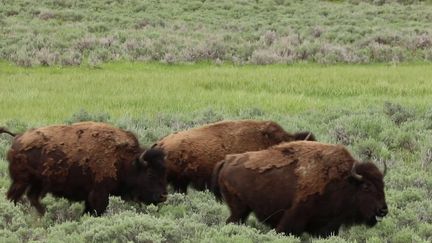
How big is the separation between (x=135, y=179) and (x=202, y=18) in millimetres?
25510

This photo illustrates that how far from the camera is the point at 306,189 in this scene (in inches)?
305

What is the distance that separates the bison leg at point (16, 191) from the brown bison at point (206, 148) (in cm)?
182

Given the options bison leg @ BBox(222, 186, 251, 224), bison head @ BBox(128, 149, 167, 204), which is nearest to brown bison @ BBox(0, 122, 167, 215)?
bison head @ BBox(128, 149, 167, 204)

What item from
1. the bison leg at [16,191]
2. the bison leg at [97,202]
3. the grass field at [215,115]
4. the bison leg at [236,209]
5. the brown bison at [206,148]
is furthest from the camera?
the brown bison at [206,148]

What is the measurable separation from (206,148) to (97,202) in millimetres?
1727

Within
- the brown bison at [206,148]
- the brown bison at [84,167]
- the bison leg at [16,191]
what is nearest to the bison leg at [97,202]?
the brown bison at [84,167]

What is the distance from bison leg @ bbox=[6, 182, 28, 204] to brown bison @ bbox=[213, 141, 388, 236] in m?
2.40

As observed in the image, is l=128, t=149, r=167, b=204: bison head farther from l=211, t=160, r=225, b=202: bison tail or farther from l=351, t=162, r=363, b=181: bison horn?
l=351, t=162, r=363, b=181: bison horn

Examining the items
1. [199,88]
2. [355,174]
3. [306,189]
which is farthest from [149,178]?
[199,88]

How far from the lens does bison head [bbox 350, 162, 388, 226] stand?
7.77 meters

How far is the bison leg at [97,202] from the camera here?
8.61m

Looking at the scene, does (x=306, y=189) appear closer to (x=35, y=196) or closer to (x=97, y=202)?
(x=97, y=202)

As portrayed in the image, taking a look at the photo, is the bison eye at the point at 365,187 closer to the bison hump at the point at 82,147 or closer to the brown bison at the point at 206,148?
the brown bison at the point at 206,148

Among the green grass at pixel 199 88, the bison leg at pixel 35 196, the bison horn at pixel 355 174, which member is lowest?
the green grass at pixel 199 88
